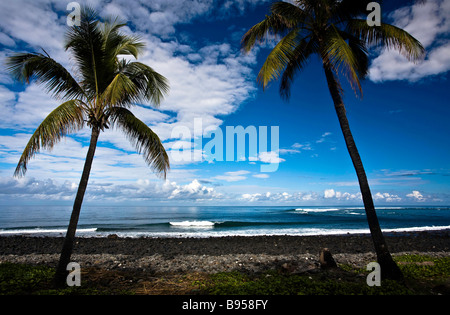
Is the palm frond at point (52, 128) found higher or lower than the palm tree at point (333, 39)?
lower

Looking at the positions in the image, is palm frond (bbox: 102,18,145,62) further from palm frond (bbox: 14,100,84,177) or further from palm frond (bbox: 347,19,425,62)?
palm frond (bbox: 347,19,425,62)

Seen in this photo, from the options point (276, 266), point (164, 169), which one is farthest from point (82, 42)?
point (276, 266)

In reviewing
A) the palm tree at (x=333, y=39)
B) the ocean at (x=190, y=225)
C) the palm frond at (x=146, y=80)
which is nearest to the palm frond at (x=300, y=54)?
the palm tree at (x=333, y=39)

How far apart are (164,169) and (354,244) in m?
13.1

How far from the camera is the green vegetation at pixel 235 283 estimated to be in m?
5.25

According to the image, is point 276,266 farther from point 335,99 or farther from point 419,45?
point 419,45

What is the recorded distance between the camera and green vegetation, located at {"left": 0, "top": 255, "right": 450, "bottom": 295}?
5.25 m

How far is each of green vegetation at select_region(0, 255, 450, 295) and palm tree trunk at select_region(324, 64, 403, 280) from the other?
0.44m

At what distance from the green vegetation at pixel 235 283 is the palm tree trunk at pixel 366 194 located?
439mm

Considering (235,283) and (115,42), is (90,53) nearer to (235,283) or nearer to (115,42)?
(115,42)

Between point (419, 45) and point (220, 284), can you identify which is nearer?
point (220, 284)

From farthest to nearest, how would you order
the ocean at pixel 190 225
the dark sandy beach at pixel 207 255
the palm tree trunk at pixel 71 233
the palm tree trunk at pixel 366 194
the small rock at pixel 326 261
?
the ocean at pixel 190 225, the dark sandy beach at pixel 207 255, the small rock at pixel 326 261, the palm tree trunk at pixel 366 194, the palm tree trunk at pixel 71 233

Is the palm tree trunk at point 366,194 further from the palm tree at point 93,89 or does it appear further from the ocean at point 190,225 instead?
the ocean at point 190,225
